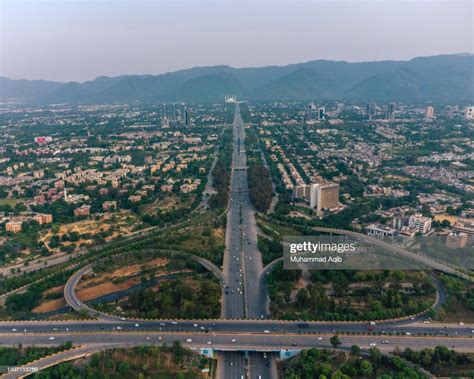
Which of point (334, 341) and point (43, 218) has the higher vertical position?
point (43, 218)

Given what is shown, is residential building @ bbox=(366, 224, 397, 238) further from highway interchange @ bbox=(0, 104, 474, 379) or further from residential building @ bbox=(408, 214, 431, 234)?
highway interchange @ bbox=(0, 104, 474, 379)

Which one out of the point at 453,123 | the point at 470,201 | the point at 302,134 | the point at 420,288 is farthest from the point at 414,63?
the point at 420,288

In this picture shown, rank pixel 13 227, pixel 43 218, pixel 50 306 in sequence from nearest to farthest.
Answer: pixel 50 306 → pixel 13 227 → pixel 43 218

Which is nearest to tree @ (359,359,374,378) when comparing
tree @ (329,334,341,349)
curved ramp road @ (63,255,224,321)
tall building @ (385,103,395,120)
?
tree @ (329,334,341,349)

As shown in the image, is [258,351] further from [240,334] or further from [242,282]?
[242,282]

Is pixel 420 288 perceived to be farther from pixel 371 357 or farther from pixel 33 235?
pixel 33 235

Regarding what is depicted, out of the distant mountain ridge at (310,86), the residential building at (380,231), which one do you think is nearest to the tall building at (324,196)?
the residential building at (380,231)

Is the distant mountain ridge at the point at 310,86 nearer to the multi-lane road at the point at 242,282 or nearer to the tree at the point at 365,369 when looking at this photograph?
the multi-lane road at the point at 242,282

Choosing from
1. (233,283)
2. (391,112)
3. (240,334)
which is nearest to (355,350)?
(240,334)
